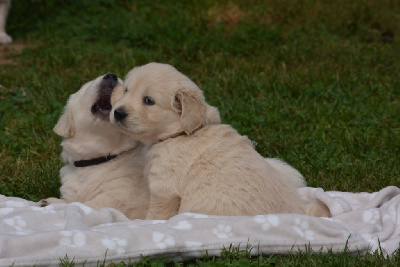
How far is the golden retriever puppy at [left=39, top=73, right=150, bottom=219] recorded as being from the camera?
4.23 metres

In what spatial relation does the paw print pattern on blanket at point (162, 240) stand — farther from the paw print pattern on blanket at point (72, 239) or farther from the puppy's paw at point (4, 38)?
the puppy's paw at point (4, 38)

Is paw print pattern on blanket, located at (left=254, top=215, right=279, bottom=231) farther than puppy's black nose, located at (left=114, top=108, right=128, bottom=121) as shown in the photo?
No

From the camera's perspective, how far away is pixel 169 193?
12.1 feet

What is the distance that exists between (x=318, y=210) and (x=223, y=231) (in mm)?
944

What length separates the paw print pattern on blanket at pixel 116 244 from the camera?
3.21m

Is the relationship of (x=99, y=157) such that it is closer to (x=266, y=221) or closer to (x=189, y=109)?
(x=189, y=109)

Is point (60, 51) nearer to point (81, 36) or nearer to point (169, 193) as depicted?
point (81, 36)

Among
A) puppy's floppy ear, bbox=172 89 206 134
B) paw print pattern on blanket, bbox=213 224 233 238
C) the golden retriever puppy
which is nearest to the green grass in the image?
paw print pattern on blanket, bbox=213 224 233 238

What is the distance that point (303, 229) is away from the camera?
11.6 ft

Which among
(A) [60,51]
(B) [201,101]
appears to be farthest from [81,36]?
(B) [201,101]

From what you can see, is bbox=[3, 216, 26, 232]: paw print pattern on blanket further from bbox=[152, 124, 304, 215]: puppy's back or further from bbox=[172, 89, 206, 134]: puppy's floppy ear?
bbox=[172, 89, 206, 134]: puppy's floppy ear

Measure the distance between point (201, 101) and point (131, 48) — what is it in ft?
15.4

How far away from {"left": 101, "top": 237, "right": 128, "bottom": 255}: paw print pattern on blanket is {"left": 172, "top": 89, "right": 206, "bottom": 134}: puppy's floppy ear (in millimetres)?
862

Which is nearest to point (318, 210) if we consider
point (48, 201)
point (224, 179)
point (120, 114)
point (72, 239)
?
point (224, 179)
